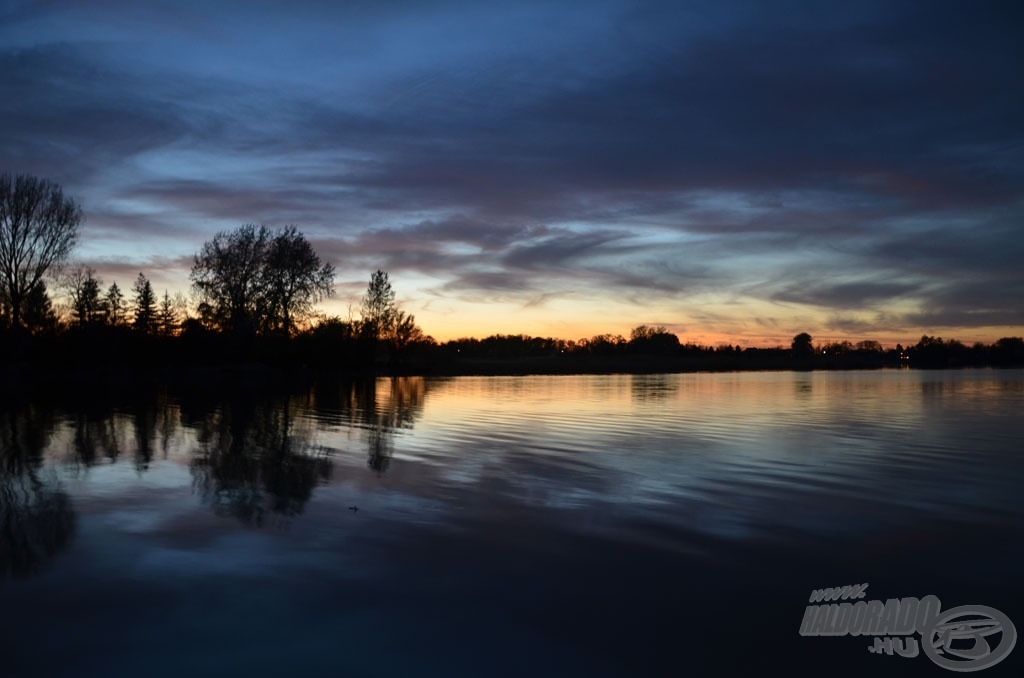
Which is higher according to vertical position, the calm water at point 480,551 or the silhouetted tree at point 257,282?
the silhouetted tree at point 257,282

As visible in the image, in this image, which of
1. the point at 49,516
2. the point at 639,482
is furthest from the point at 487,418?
the point at 49,516

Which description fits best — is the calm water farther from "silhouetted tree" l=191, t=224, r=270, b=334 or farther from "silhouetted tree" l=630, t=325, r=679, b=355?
"silhouetted tree" l=630, t=325, r=679, b=355

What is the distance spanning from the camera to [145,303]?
7594 centimetres

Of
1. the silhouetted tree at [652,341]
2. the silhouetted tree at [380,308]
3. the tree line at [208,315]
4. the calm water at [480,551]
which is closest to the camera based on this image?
the calm water at [480,551]

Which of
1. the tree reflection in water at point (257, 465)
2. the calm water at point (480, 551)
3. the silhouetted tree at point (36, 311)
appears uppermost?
the silhouetted tree at point (36, 311)

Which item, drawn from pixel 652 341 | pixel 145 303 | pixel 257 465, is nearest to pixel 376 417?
pixel 257 465

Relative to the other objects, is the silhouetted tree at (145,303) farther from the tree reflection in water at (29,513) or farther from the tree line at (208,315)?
the tree reflection in water at (29,513)

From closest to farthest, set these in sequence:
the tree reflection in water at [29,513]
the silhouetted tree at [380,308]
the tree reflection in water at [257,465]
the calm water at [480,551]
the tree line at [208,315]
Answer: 1. the calm water at [480,551]
2. the tree reflection in water at [29,513]
3. the tree reflection in water at [257,465]
4. the tree line at [208,315]
5. the silhouetted tree at [380,308]

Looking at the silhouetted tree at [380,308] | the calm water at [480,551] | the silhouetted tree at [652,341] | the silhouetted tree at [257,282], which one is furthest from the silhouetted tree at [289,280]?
the silhouetted tree at [652,341]

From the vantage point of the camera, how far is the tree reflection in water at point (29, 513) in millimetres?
7258

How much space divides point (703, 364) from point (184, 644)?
457 feet

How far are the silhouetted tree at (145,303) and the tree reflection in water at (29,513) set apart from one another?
6372 cm

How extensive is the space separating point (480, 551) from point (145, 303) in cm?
7875

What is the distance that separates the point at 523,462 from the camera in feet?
46.8
